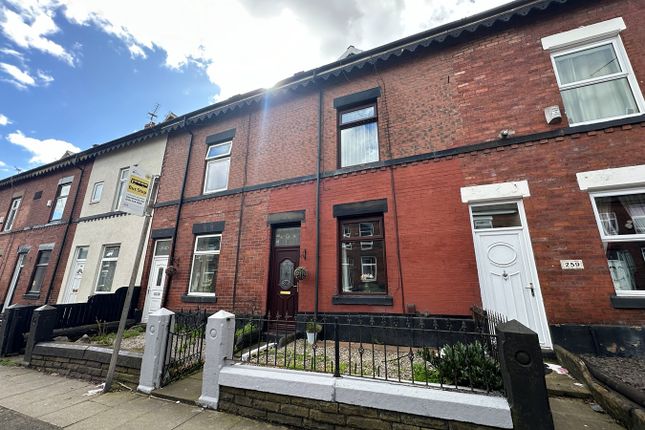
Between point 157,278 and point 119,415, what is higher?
point 157,278

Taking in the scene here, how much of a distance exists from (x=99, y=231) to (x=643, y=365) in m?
15.4

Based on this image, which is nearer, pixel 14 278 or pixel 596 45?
pixel 596 45

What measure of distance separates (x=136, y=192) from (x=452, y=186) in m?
6.41

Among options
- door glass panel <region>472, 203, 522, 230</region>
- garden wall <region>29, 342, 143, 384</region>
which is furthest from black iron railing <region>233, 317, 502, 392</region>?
door glass panel <region>472, 203, 522, 230</region>

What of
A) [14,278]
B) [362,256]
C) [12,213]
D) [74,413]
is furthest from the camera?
[12,213]

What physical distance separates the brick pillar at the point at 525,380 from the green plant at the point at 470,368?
0.26m

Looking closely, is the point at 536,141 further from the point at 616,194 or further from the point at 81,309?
the point at 81,309

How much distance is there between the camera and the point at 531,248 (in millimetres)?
5277

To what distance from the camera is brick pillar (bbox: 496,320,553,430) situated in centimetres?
246

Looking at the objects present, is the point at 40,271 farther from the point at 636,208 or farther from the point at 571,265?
the point at 636,208

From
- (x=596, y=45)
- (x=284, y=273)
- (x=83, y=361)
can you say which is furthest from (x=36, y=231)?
(x=596, y=45)

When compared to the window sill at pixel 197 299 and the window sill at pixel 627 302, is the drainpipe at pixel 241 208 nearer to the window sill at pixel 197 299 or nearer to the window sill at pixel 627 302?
the window sill at pixel 197 299

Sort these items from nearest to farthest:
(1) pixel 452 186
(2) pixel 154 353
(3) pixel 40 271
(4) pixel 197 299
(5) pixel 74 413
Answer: (5) pixel 74 413, (2) pixel 154 353, (1) pixel 452 186, (4) pixel 197 299, (3) pixel 40 271

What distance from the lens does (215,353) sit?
3900 mm
